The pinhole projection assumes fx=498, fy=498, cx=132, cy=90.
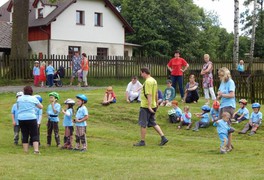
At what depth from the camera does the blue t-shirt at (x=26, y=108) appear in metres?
11.3

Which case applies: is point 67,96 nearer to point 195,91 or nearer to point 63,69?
point 195,91

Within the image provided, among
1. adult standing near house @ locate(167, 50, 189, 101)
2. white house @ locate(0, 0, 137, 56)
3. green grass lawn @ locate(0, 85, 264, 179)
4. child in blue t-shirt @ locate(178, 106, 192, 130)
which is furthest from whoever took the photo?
white house @ locate(0, 0, 137, 56)

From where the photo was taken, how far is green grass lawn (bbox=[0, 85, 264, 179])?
28.2 feet

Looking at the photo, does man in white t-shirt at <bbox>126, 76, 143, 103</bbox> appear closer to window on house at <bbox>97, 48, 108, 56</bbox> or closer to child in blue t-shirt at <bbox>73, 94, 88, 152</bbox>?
child in blue t-shirt at <bbox>73, 94, 88, 152</bbox>

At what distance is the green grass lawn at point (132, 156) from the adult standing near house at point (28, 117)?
0.34 m

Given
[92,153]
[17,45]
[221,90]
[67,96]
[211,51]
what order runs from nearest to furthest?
[92,153] → [221,90] → [67,96] → [17,45] → [211,51]

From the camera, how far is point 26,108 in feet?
37.1

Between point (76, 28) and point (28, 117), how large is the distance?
36.8 metres

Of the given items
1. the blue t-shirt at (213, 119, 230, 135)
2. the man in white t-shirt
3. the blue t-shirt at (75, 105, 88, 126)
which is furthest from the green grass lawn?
the man in white t-shirt

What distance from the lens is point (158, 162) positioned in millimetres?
9914

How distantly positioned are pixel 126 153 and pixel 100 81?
1858 centimetres

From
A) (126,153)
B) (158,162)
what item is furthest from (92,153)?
(158,162)

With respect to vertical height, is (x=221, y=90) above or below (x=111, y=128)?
above

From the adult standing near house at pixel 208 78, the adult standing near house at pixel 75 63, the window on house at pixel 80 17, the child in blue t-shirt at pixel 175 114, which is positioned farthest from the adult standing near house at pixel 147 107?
the window on house at pixel 80 17
